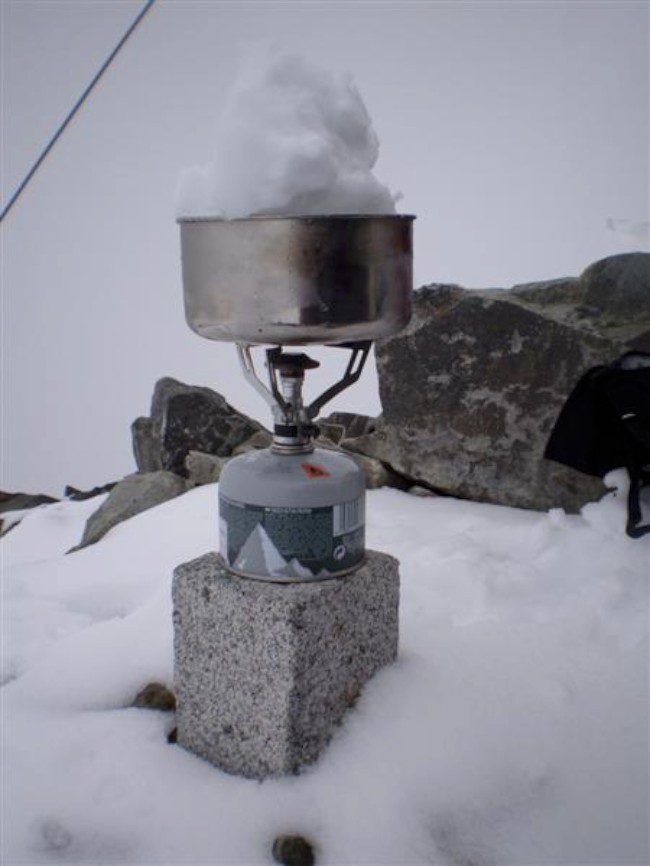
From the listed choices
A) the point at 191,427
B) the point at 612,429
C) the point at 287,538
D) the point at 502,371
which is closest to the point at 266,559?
the point at 287,538

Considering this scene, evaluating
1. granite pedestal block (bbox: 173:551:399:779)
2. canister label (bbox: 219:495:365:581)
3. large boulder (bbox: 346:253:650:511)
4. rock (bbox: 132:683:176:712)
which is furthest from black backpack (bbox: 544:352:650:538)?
rock (bbox: 132:683:176:712)

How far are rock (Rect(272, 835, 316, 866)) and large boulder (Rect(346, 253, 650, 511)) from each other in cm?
178

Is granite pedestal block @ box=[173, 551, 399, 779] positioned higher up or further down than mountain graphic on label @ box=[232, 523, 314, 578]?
further down

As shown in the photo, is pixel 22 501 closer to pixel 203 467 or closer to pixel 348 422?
pixel 203 467

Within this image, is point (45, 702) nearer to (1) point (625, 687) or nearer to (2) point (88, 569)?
(2) point (88, 569)

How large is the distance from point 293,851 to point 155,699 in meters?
0.64

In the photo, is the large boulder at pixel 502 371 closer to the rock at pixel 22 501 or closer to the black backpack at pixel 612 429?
the black backpack at pixel 612 429

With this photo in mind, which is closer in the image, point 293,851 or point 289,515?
point 293,851

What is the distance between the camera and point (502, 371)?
10.5ft

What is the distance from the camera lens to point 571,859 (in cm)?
164

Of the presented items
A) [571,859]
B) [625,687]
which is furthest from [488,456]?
[571,859]

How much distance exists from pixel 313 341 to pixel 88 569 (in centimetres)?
179

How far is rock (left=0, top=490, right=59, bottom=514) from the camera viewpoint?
5320mm

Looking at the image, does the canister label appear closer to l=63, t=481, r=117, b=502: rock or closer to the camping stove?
the camping stove
